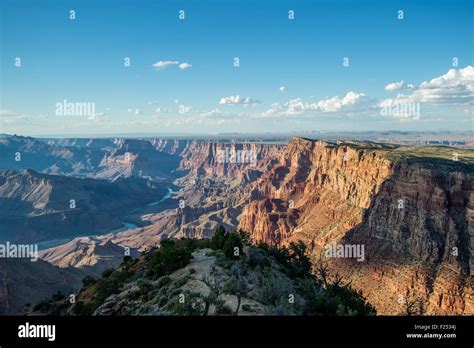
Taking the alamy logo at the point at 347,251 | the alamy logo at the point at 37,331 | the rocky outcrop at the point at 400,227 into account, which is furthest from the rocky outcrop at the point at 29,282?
the alamy logo at the point at 37,331

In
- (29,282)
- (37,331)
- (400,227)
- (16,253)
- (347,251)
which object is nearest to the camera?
(37,331)

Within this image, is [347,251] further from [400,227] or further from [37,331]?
[37,331]

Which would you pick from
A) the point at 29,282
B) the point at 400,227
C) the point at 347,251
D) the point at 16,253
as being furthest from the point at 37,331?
the point at 16,253

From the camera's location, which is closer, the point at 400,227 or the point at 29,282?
the point at 400,227

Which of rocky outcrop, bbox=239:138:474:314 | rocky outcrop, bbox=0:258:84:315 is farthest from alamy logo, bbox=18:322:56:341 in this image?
rocky outcrop, bbox=0:258:84:315

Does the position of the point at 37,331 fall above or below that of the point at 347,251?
above

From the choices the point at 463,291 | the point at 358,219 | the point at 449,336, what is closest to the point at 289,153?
the point at 358,219
